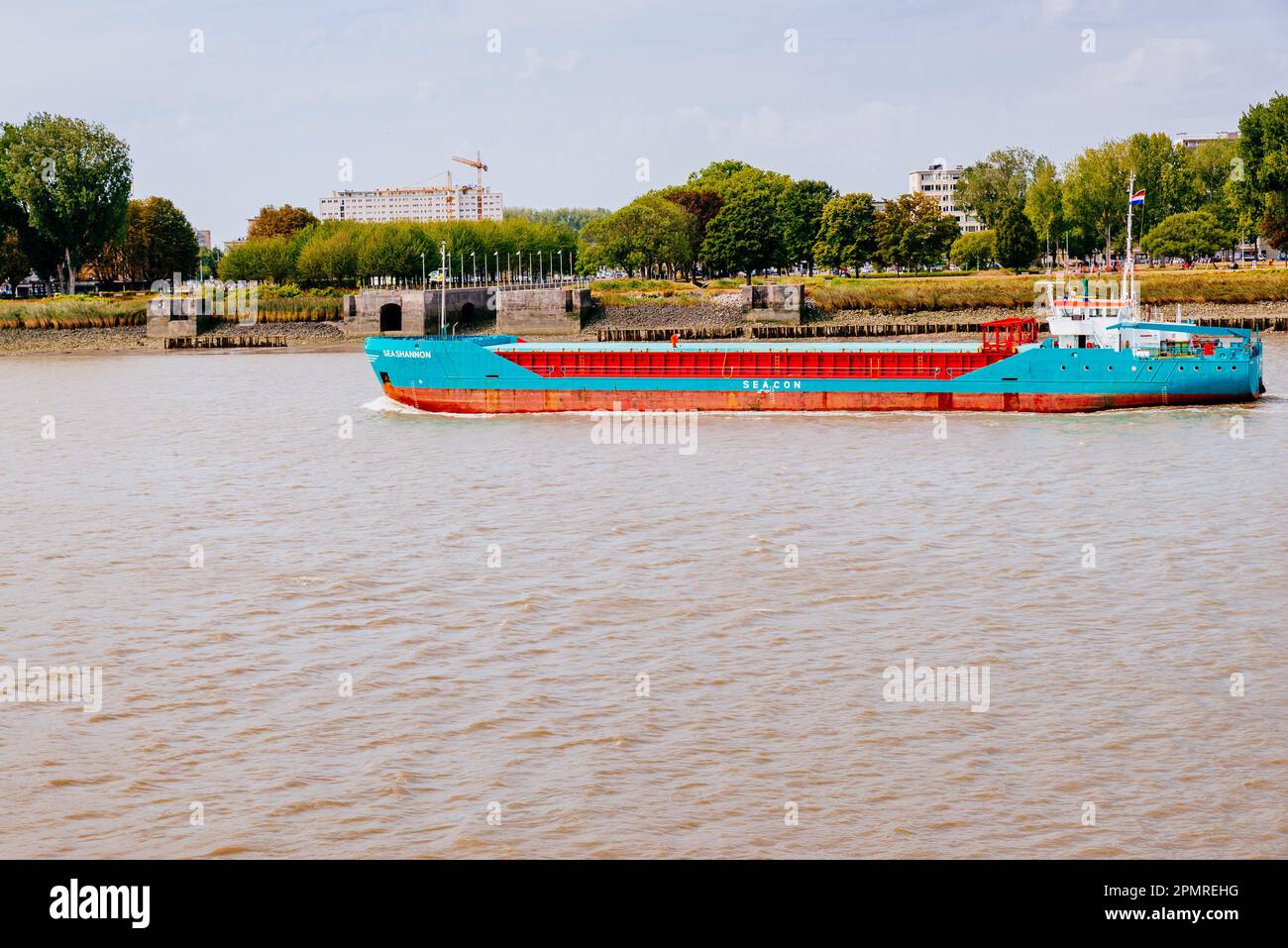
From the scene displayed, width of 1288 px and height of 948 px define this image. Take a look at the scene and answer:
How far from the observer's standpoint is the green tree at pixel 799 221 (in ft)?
442

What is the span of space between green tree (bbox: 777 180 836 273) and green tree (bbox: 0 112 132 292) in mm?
59274

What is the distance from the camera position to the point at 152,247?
5581 inches

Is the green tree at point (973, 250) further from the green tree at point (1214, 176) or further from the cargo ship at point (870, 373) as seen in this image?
the cargo ship at point (870, 373)

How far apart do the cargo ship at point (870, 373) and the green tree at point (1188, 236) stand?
66.5 m

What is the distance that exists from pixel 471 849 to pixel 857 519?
1663 cm

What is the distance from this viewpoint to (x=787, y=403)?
4803 cm

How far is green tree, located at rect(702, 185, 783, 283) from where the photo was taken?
125688mm

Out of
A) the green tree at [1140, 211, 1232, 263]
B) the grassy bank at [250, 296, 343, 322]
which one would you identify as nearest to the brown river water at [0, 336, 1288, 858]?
the grassy bank at [250, 296, 343, 322]

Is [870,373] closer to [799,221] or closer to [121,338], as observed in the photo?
[121,338]
